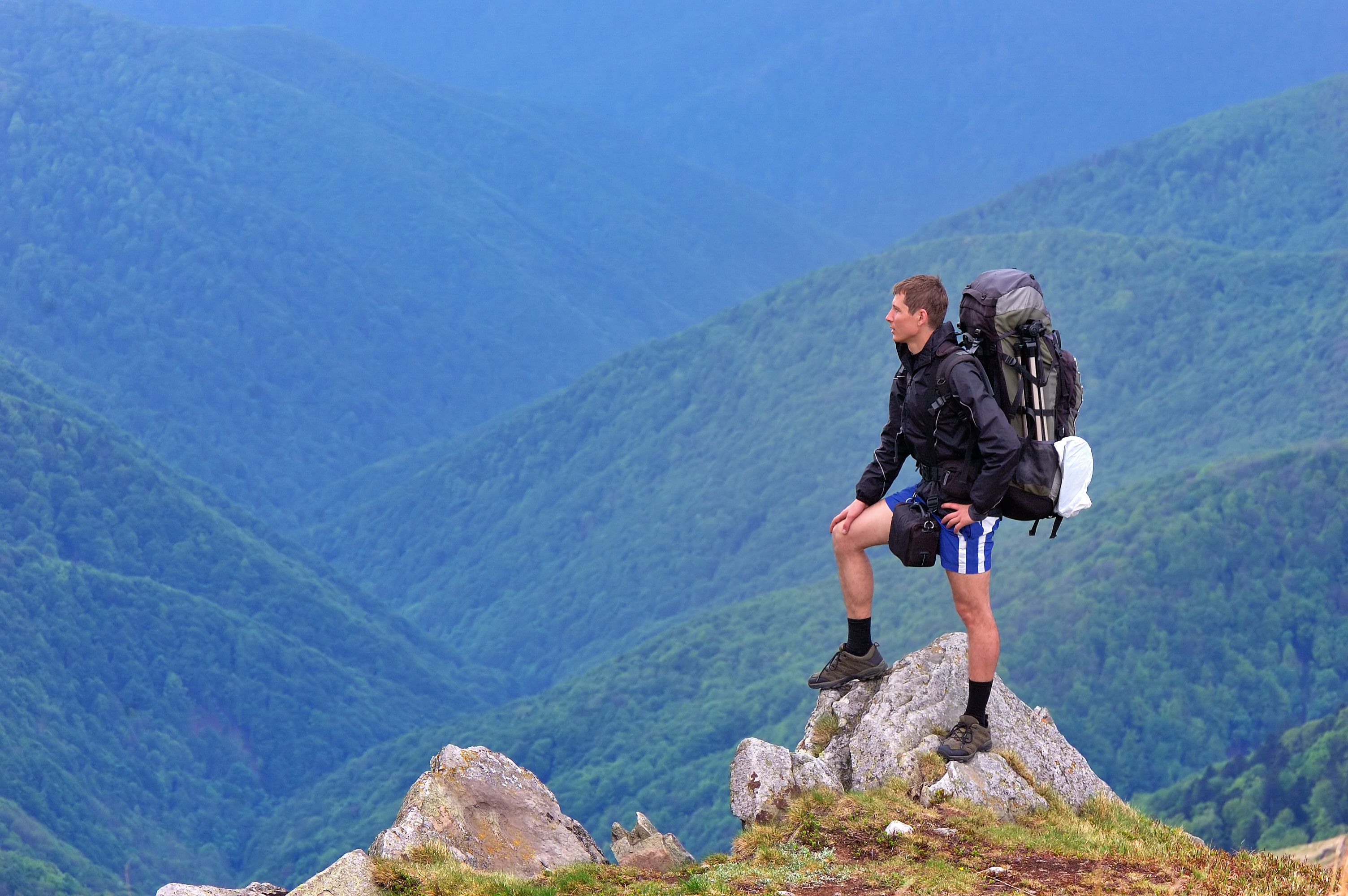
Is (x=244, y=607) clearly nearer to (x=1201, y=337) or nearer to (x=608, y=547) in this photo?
(x=608, y=547)

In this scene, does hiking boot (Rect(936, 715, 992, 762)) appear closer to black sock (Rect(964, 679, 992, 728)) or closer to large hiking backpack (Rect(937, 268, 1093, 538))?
black sock (Rect(964, 679, 992, 728))

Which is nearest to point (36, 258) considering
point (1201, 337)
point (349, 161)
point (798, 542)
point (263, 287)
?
point (263, 287)

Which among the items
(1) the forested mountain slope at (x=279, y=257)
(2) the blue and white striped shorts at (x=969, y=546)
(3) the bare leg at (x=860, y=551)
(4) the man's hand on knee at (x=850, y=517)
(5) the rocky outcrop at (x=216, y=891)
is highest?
(1) the forested mountain slope at (x=279, y=257)

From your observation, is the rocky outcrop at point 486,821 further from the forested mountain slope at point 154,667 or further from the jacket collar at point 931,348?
Result: the forested mountain slope at point 154,667

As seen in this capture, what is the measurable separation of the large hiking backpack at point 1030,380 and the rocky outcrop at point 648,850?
433 centimetres

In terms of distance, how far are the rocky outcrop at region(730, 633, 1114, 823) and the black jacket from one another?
235 centimetres

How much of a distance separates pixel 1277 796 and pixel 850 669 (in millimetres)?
33342

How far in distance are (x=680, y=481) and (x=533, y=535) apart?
13.8m

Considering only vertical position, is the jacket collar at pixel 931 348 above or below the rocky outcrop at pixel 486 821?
above

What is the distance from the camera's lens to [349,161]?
567 ft

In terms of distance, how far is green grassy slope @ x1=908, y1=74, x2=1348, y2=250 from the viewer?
115 meters

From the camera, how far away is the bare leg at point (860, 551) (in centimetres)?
1369

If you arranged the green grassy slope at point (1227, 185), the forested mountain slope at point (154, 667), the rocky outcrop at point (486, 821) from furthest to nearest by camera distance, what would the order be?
the green grassy slope at point (1227, 185) → the forested mountain slope at point (154, 667) → the rocky outcrop at point (486, 821)

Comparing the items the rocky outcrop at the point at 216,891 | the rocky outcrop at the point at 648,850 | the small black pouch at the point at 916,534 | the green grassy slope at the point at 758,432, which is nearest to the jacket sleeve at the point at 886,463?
the small black pouch at the point at 916,534
